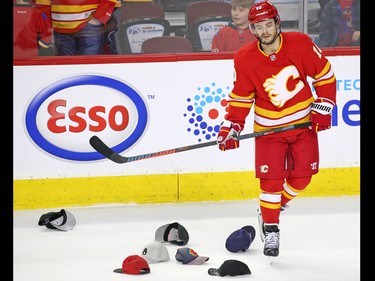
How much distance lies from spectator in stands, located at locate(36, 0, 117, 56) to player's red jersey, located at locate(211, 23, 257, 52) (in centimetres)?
73

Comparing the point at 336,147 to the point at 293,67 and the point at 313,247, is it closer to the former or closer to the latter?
the point at 313,247

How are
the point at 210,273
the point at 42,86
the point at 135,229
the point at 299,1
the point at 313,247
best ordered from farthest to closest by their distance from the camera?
the point at 299,1
the point at 42,86
the point at 135,229
the point at 313,247
the point at 210,273

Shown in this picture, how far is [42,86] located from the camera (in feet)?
20.0

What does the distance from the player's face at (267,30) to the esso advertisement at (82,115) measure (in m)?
1.76

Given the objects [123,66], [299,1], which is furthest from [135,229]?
[299,1]

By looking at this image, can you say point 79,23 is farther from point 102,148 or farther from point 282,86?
point 282,86

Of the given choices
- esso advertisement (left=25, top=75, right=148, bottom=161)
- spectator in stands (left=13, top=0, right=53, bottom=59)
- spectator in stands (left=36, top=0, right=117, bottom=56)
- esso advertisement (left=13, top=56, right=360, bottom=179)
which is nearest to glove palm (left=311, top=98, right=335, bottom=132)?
esso advertisement (left=13, top=56, right=360, bottom=179)

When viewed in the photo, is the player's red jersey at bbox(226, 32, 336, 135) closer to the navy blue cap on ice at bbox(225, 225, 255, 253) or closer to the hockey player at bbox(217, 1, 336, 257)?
the hockey player at bbox(217, 1, 336, 257)

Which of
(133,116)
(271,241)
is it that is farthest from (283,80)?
(133,116)

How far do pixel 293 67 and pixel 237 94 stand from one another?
0.31 metres

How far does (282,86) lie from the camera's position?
4.71m

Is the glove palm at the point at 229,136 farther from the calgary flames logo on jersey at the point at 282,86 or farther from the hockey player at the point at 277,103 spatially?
the calgary flames logo on jersey at the point at 282,86

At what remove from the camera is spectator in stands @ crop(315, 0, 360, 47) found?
21.4 feet

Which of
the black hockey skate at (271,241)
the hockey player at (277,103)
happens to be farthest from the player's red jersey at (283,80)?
the black hockey skate at (271,241)
